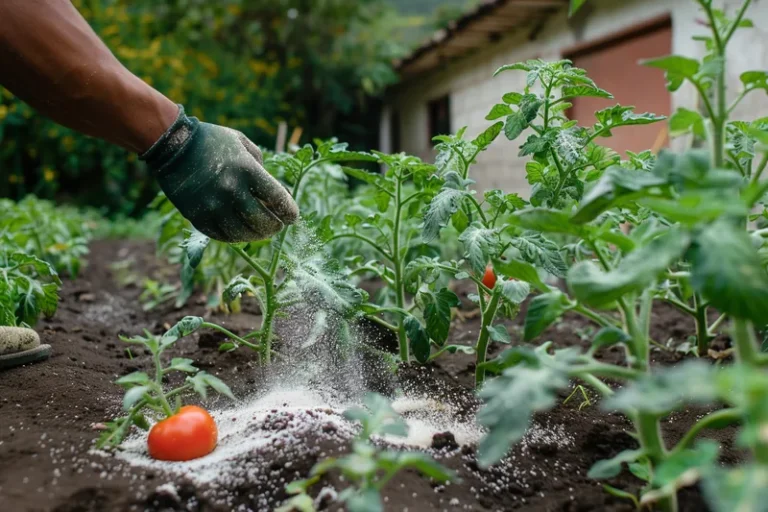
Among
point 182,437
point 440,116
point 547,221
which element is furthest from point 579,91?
point 440,116

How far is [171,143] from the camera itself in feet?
6.82

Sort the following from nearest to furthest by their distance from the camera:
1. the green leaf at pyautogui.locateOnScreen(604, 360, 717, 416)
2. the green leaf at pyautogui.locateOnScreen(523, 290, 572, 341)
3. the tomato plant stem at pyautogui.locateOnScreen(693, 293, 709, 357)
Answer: the green leaf at pyautogui.locateOnScreen(604, 360, 717, 416), the green leaf at pyautogui.locateOnScreen(523, 290, 572, 341), the tomato plant stem at pyautogui.locateOnScreen(693, 293, 709, 357)

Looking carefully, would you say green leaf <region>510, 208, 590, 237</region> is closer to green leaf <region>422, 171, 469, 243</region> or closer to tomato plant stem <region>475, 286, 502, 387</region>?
green leaf <region>422, 171, 469, 243</region>

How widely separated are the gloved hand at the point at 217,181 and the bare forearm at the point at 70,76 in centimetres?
9

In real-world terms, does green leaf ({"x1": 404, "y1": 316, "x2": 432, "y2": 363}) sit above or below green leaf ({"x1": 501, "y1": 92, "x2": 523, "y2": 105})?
below

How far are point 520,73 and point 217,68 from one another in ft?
19.0

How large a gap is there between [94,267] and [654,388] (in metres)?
5.20

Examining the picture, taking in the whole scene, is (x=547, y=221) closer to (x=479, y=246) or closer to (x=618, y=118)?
(x=479, y=246)

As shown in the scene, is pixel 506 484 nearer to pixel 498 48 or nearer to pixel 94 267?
pixel 94 267

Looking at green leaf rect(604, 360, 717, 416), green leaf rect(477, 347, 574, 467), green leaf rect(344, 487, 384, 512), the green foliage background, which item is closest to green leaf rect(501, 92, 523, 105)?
green leaf rect(477, 347, 574, 467)

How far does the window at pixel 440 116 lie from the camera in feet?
31.4

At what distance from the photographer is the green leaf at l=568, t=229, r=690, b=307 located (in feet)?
3.38

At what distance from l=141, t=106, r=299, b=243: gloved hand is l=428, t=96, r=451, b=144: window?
7513 millimetres

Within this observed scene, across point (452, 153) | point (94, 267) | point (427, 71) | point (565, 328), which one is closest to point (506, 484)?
point (452, 153)
